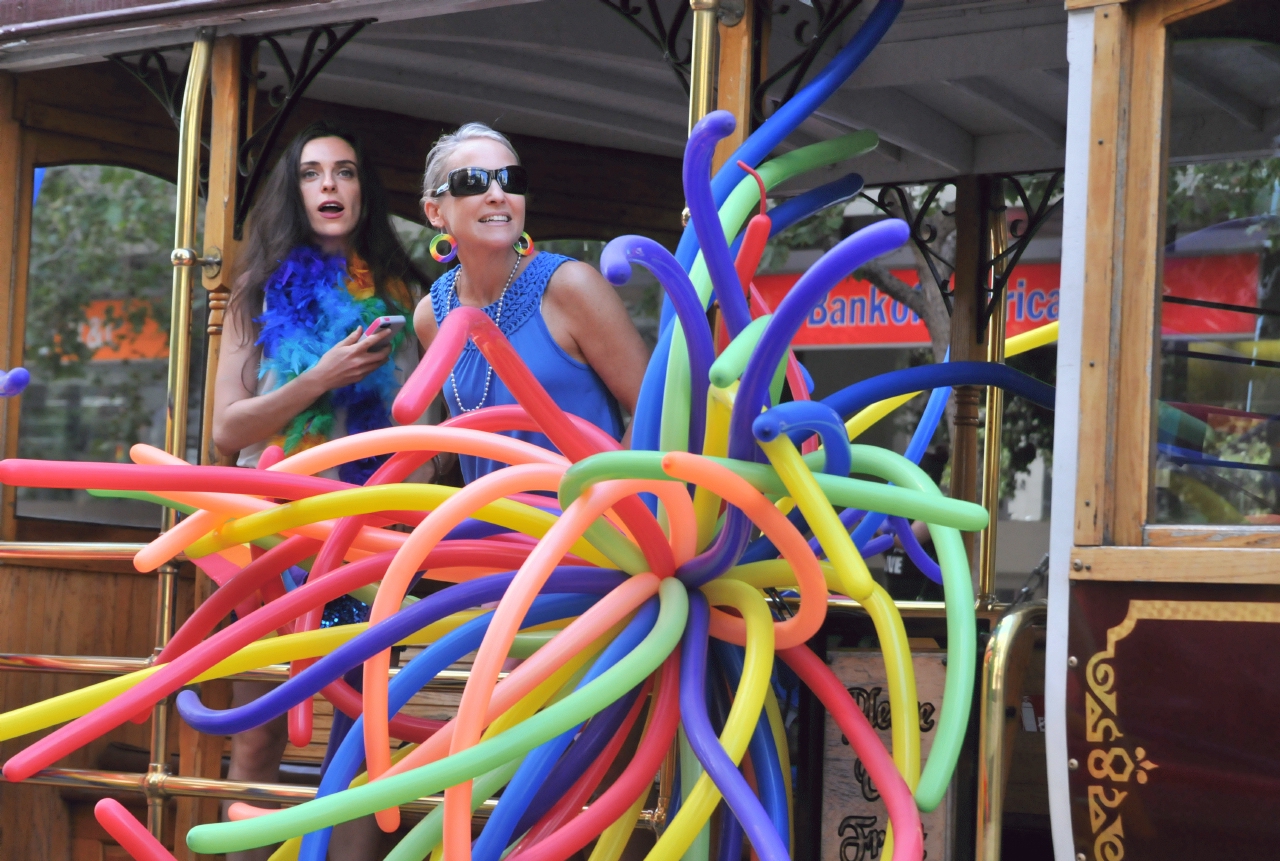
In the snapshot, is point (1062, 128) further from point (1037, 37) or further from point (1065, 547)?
point (1065, 547)

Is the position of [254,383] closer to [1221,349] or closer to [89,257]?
[1221,349]

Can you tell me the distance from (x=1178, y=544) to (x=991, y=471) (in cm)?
284

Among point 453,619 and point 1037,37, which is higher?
point 1037,37

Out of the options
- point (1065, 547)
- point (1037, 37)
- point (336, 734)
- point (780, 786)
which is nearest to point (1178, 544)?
point (1065, 547)

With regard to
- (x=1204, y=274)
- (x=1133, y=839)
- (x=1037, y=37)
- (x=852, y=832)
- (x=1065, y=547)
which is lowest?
(x=852, y=832)

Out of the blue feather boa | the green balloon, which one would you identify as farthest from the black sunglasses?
the green balloon

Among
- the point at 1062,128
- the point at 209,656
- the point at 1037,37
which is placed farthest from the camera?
the point at 1062,128

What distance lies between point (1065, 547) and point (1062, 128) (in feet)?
9.08

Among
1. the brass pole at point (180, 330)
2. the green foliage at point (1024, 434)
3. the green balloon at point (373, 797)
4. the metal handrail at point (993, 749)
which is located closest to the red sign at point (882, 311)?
the green foliage at point (1024, 434)

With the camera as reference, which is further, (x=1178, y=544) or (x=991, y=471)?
(x=991, y=471)

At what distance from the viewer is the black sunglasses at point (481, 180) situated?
2760 mm

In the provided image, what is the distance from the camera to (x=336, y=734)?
251cm

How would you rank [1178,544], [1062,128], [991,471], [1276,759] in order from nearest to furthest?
[1276,759]
[1178,544]
[1062,128]
[991,471]

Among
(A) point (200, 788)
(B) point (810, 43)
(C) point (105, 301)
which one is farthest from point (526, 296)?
(C) point (105, 301)
